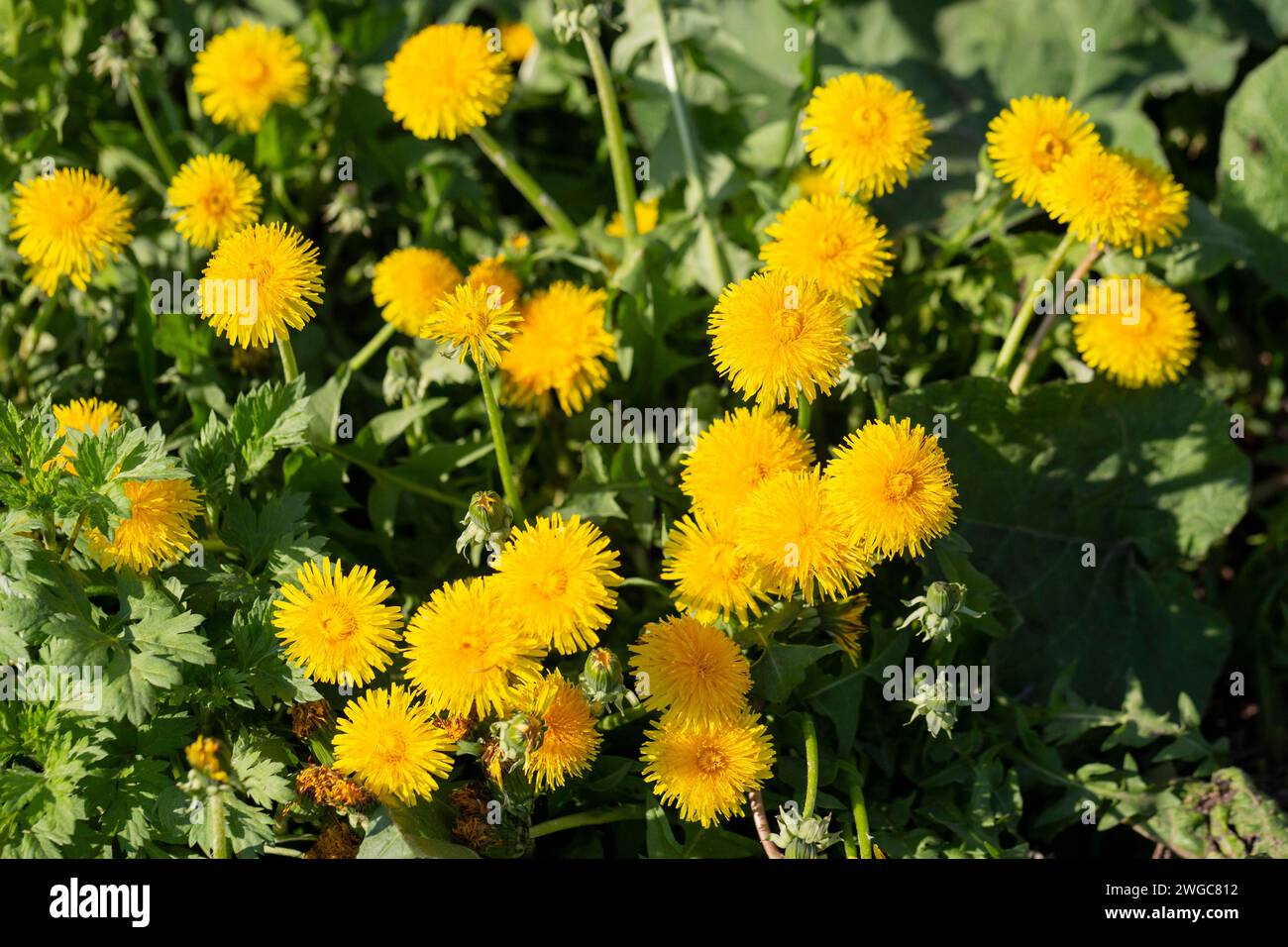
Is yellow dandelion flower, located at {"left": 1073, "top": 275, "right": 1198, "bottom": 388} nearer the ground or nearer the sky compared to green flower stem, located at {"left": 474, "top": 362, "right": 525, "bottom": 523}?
nearer the sky

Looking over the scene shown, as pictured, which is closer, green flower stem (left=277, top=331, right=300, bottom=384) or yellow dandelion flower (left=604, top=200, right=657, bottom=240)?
green flower stem (left=277, top=331, right=300, bottom=384)

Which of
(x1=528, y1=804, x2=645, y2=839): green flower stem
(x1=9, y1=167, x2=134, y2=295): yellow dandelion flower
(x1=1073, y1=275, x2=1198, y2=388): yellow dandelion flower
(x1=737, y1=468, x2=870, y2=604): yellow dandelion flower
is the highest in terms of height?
(x1=9, y1=167, x2=134, y2=295): yellow dandelion flower

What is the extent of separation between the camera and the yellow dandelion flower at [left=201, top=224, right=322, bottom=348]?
1.95 meters

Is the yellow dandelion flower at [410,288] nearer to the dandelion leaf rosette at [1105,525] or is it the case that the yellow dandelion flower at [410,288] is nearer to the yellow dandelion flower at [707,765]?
the yellow dandelion flower at [707,765]

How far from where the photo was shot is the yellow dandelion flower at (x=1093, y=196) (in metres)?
2.21

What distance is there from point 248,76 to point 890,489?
5.75 feet

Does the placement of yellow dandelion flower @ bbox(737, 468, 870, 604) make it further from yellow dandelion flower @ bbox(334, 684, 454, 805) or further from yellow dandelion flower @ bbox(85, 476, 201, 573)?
yellow dandelion flower @ bbox(85, 476, 201, 573)

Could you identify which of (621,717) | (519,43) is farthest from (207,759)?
(519,43)

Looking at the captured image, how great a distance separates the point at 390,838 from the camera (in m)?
1.92

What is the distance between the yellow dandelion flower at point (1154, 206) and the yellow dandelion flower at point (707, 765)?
1.16 metres

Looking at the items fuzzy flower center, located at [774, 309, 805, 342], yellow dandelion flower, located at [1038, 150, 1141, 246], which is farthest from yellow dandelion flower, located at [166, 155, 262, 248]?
yellow dandelion flower, located at [1038, 150, 1141, 246]

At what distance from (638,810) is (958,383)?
1.03 meters

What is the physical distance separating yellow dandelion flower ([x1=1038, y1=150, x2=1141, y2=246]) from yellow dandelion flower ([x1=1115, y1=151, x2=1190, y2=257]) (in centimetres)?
5

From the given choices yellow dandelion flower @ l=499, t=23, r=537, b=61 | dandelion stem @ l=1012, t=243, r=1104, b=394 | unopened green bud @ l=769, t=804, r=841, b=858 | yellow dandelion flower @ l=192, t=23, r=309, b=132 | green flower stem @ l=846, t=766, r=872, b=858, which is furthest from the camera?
yellow dandelion flower @ l=499, t=23, r=537, b=61
